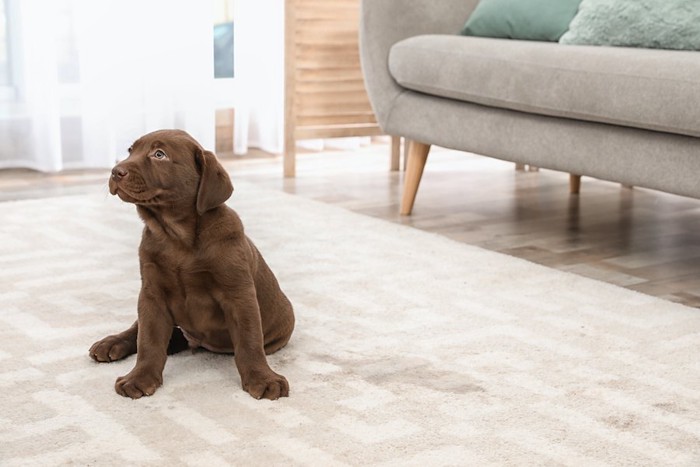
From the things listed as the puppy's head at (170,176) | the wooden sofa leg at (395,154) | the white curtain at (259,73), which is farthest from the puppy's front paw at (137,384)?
the white curtain at (259,73)

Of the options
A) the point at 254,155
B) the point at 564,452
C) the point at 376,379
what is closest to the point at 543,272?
the point at 376,379

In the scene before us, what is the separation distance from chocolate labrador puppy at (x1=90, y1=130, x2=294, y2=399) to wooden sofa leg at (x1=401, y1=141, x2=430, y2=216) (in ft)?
4.76

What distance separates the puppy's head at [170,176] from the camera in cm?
151

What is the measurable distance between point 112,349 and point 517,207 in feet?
5.90

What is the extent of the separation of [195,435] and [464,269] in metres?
1.09

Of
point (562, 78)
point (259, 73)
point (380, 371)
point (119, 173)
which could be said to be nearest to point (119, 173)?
point (119, 173)

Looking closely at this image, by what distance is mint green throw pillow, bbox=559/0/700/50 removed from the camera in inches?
104

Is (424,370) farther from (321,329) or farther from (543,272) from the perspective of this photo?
(543,272)

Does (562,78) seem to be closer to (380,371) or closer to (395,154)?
(380,371)

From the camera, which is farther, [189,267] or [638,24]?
[638,24]

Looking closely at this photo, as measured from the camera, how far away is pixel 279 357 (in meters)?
1.75

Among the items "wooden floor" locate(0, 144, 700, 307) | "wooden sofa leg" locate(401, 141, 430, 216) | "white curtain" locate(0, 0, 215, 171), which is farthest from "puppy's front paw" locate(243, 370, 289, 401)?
"white curtain" locate(0, 0, 215, 171)

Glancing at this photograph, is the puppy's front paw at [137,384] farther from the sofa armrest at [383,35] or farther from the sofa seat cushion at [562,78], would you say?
the sofa armrest at [383,35]

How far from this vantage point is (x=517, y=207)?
10.6 ft
